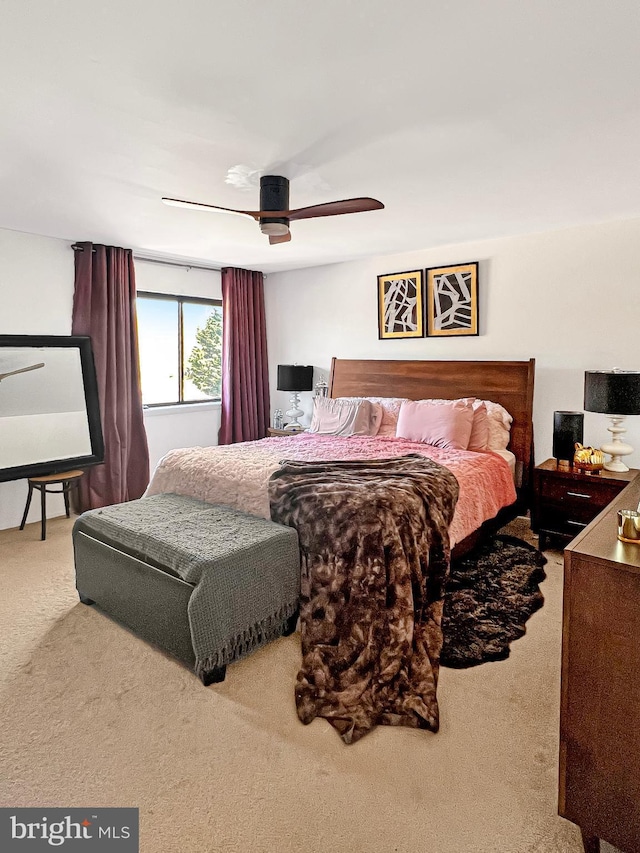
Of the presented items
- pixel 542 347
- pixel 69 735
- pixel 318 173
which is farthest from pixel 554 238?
pixel 69 735

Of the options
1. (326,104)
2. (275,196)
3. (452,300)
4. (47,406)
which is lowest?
(47,406)

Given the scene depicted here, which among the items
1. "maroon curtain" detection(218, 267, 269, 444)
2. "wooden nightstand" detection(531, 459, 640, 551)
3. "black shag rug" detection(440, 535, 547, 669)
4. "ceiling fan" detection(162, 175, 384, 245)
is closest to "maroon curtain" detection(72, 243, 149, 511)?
"maroon curtain" detection(218, 267, 269, 444)

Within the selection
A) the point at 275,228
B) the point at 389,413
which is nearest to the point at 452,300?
the point at 389,413

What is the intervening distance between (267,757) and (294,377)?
399 cm

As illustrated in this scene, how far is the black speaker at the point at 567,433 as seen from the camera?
3562 mm

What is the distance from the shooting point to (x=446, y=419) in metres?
3.92

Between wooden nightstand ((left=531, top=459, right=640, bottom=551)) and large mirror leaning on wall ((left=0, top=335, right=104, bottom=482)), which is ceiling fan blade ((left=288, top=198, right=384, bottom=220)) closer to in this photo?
wooden nightstand ((left=531, top=459, right=640, bottom=551))

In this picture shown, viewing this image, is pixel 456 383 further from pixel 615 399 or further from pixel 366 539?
pixel 366 539

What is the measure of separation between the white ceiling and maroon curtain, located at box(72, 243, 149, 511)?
0.98m

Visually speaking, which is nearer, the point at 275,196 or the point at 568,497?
the point at 275,196

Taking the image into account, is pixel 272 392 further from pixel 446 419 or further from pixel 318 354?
pixel 446 419

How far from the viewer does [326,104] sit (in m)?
1.97

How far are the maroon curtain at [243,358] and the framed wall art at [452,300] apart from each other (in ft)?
7.04

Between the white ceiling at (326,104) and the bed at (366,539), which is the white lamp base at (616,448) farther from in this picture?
the white ceiling at (326,104)
